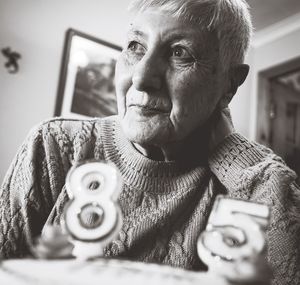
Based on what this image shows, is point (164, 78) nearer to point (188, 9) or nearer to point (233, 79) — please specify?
point (188, 9)

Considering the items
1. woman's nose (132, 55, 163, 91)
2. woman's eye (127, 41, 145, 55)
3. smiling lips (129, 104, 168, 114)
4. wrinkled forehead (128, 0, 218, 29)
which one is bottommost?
smiling lips (129, 104, 168, 114)

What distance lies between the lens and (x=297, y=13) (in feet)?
11.4

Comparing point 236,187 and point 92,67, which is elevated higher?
point 92,67

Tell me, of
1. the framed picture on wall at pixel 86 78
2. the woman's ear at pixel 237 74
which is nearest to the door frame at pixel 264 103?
the framed picture on wall at pixel 86 78

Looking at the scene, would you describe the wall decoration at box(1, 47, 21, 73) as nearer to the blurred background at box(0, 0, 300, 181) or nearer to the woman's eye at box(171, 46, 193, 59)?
the blurred background at box(0, 0, 300, 181)

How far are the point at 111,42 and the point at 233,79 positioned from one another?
7.08 ft

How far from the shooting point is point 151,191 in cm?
103

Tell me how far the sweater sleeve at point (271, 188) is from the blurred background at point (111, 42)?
1.85 m

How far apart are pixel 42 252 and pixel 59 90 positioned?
2.46m

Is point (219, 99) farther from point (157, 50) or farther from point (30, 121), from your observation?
point (30, 121)

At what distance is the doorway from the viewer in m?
3.65

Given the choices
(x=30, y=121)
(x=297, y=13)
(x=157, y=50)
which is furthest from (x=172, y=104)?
(x=297, y=13)

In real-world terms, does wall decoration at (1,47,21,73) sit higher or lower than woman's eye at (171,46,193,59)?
higher

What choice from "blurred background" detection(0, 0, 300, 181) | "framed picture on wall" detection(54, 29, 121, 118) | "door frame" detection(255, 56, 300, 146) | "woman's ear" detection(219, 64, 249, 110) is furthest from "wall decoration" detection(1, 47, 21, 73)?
→ "door frame" detection(255, 56, 300, 146)
